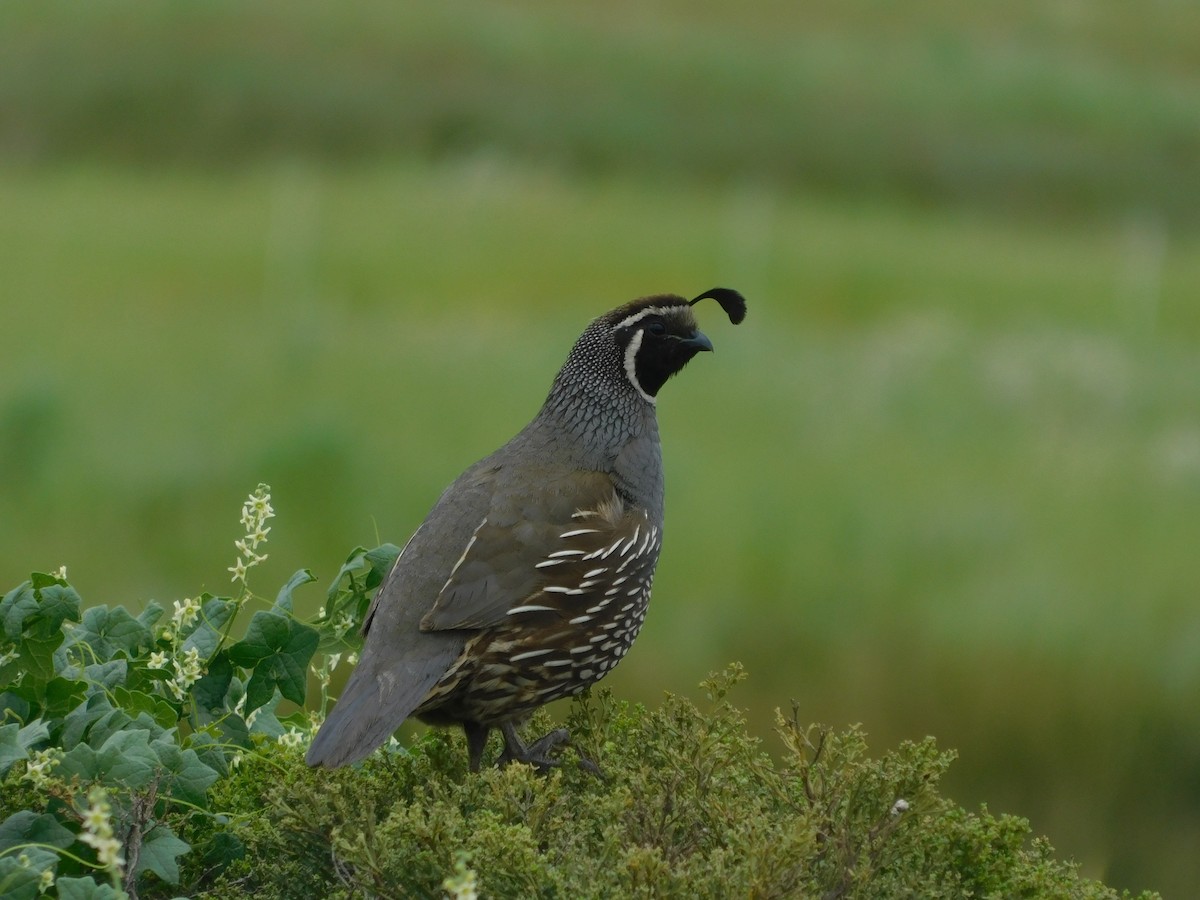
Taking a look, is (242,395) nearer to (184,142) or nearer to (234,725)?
(184,142)

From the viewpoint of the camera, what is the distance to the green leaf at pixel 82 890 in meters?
3.02

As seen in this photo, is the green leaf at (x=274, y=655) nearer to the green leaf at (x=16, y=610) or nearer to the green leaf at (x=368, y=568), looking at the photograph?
the green leaf at (x=368, y=568)

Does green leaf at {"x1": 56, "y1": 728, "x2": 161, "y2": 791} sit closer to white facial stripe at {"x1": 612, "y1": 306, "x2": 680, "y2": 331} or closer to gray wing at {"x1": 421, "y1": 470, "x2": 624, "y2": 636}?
gray wing at {"x1": 421, "y1": 470, "x2": 624, "y2": 636}

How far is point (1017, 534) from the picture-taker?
8141 millimetres

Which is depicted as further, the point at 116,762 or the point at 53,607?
the point at 53,607

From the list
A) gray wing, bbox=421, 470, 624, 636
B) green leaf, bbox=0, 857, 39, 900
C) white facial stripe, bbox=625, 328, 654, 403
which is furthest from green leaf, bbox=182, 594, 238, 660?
white facial stripe, bbox=625, 328, 654, 403

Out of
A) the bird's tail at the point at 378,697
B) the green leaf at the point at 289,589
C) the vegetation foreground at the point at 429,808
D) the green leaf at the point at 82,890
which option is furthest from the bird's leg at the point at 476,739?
the green leaf at the point at 82,890

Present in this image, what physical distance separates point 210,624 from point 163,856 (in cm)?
90

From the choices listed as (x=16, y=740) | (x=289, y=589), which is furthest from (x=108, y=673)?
(x=16, y=740)

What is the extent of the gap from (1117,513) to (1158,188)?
17.6 feet

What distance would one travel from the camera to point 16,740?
132 inches

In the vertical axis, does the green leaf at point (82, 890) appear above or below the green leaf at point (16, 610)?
below

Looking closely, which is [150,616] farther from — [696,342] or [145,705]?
[696,342]

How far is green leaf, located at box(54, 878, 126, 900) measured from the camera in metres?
3.02
